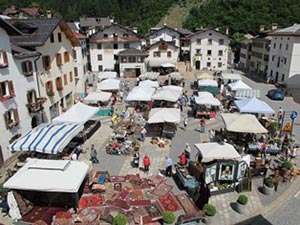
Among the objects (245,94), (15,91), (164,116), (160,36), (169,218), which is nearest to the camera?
(169,218)

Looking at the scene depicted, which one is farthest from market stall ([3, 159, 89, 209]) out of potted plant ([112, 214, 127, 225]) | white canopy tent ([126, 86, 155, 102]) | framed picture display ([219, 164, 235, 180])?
white canopy tent ([126, 86, 155, 102])

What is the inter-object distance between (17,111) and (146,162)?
10.1 metres

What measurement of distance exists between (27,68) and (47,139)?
7.42m

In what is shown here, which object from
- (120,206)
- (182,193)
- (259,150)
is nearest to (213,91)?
(259,150)

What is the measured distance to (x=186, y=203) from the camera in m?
12.5

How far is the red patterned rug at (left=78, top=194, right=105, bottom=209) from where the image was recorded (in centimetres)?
1254

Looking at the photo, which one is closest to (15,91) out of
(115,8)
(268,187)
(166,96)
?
(166,96)

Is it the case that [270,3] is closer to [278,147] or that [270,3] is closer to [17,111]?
[278,147]

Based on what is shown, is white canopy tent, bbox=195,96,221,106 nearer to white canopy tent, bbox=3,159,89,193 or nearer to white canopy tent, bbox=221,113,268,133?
white canopy tent, bbox=221,113,268,133

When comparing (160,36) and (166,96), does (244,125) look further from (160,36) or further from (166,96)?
(160,36)

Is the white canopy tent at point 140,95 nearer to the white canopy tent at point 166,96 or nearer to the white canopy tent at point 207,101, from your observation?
the white canopy tent at point 166,96

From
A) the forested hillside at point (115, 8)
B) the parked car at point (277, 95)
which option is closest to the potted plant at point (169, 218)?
the parked car at point (277, 95)

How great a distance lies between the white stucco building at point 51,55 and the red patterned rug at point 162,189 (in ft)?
45.0

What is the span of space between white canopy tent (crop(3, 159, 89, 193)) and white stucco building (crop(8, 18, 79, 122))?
38.3ft
